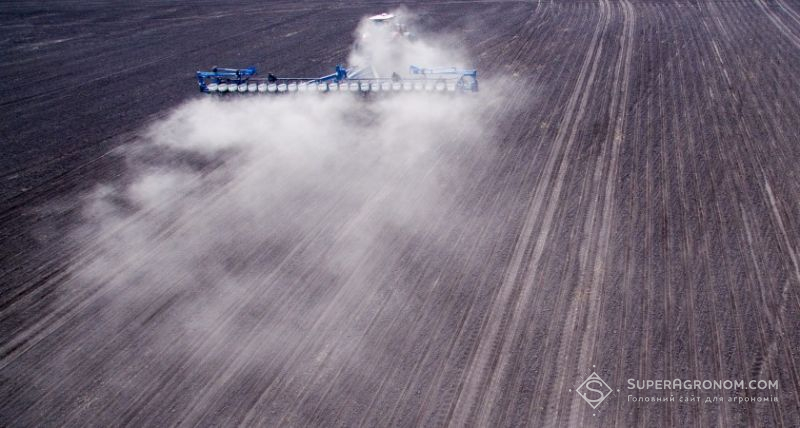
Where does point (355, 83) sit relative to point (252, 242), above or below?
above

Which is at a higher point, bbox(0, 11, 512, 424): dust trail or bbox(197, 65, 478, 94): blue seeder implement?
bbox(197, 65, 478, 94): blue seeder implement

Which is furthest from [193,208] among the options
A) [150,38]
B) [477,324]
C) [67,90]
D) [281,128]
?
[150,38]

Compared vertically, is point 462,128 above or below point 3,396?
above

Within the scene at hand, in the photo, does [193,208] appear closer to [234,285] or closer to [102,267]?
[102,267]

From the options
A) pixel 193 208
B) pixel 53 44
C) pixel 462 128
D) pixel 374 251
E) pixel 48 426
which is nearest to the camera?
pixel 48 426

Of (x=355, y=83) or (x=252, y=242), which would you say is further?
(x=355, y=83)
